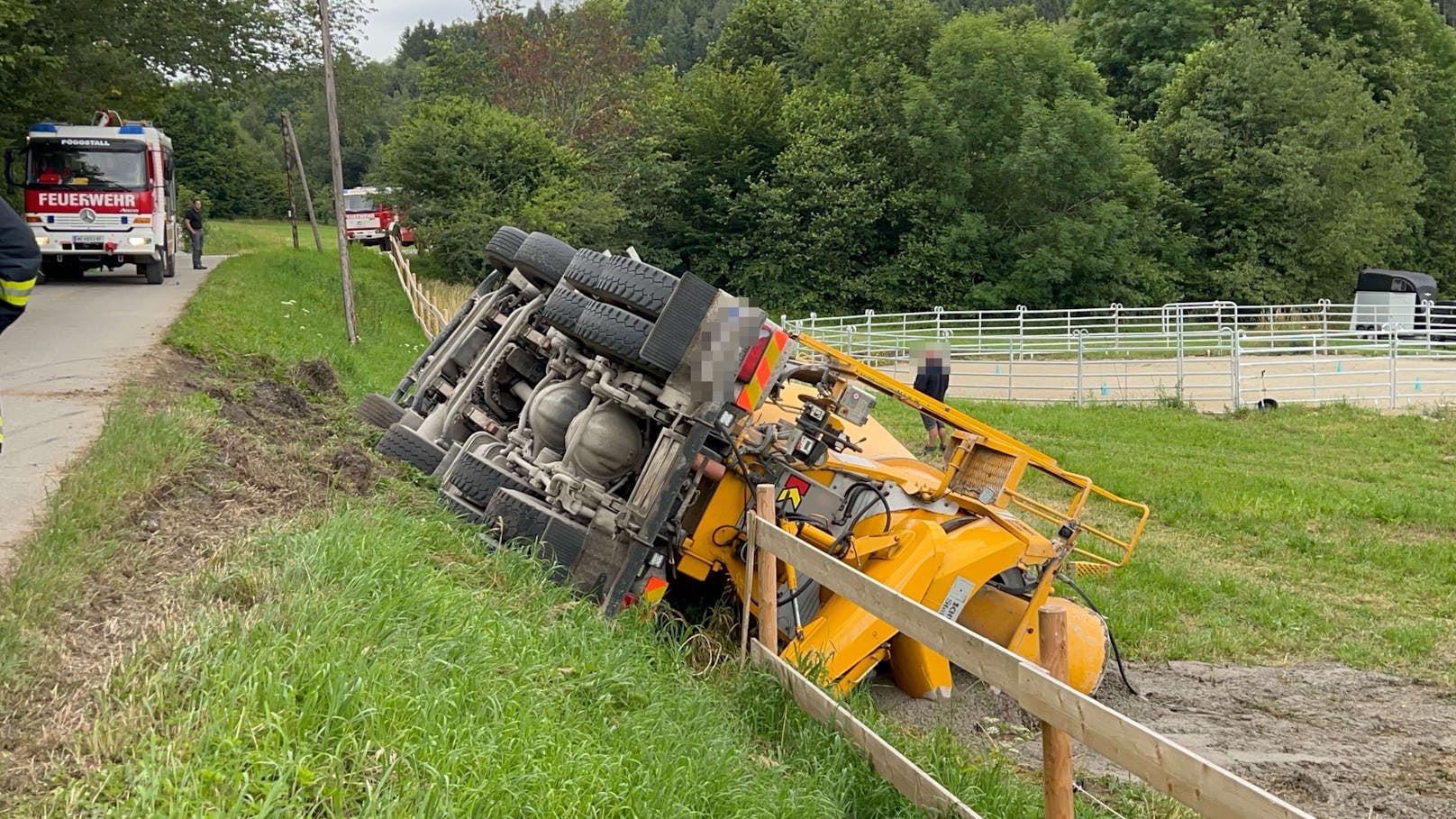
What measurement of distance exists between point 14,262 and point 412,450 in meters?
3.46

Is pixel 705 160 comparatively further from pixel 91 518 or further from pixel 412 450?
pixel 91 518

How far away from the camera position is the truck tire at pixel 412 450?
25.0 ft

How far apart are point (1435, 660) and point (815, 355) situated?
453 centimetres

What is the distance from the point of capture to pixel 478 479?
6.81 metres

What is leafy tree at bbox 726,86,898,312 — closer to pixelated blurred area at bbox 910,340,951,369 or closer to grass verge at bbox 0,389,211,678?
pixelated blurred area at bbox 910,340,951,369

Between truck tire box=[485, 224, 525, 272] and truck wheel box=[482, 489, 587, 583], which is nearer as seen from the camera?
truck wheel box=[482, 489, 587, 583]

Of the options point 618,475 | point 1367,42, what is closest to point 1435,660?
point 618,475

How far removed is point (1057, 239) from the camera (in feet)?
143

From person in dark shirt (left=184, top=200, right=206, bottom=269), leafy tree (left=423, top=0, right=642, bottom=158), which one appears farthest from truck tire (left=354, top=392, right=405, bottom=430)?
leafy tree (left=423, top=0, right=642, bottom=158)

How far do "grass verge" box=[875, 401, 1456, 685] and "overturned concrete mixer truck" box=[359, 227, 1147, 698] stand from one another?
6.24 ft

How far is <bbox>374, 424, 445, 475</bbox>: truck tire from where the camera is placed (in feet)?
25.0

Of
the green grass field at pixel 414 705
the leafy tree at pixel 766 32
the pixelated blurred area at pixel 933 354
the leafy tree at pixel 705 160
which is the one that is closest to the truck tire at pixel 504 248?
the green grass field at pixel 414 705

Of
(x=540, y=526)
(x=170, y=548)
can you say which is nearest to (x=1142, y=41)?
(x=540, y=526)

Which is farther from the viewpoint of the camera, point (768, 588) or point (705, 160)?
point (705, 160)
